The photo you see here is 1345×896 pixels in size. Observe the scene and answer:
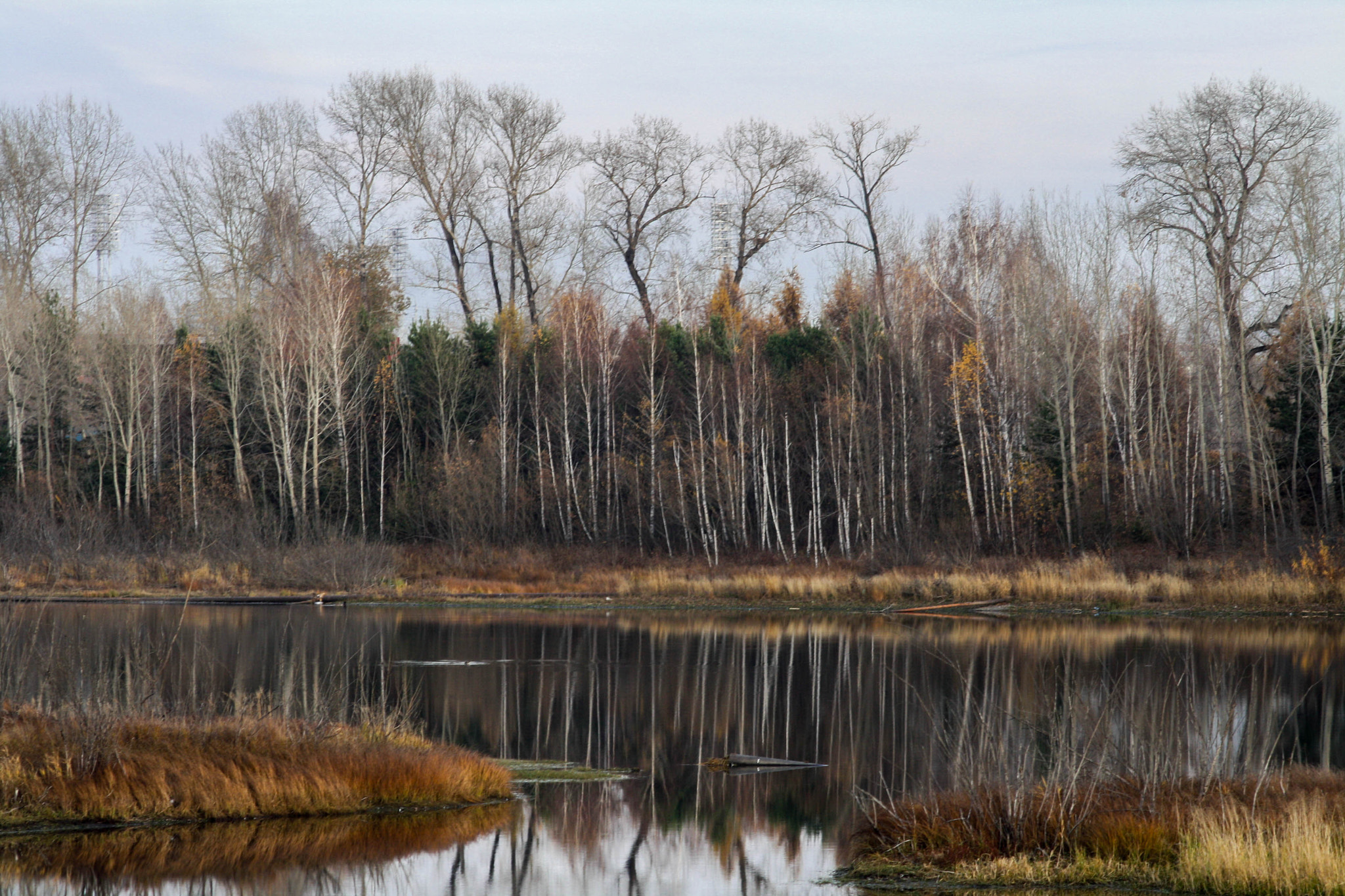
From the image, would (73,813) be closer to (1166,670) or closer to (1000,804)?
(1000,804)

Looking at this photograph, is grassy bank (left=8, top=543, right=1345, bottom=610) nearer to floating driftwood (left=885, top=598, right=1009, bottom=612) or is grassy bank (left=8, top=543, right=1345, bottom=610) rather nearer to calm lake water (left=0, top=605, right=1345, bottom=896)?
floating driftwood (left=885, top=598, right=1009, bottom=612)

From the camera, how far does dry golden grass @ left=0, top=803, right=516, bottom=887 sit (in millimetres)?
10461

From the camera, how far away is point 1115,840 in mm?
10273

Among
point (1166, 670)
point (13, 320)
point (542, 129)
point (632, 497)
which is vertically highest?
point (542, 129)

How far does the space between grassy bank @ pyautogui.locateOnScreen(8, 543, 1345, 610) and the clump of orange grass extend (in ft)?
74.7

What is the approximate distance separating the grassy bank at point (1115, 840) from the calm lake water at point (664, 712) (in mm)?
390

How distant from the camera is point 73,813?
37.7 ft

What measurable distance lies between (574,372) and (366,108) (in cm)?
1678

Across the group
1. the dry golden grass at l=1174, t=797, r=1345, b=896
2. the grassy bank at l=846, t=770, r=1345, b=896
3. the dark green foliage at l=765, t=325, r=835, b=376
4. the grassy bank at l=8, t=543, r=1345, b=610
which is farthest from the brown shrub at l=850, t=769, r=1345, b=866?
the dark green foliage at l=765, t=325, r=835, b=376

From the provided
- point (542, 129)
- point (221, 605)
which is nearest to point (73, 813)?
point (221, 605)

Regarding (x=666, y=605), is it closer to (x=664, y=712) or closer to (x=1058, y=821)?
(x=664, y=712)

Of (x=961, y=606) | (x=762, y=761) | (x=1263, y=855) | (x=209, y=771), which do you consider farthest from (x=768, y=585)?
(x=1263, y=855)

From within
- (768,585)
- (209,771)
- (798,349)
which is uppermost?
(798,349)

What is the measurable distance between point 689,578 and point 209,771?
95.1 ft
